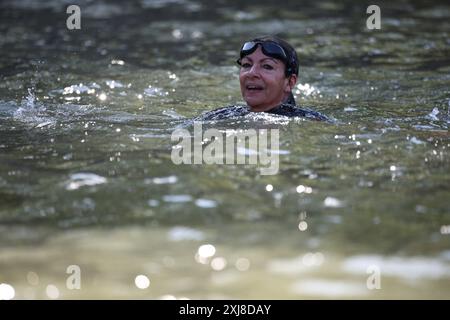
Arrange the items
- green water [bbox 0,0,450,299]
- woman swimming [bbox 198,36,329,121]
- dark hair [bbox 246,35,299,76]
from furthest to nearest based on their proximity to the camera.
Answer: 1. dark hair [bbox 246,35,299,76]
2. woman swimming [bbox 198,36,329,121]
3. green water [bbox 0,0,450,299]

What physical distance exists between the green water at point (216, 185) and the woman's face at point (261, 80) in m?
0.46

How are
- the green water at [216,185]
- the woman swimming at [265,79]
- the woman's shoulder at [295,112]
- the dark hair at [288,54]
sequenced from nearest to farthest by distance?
the green water at [216,185] < the woman's shoulder at [295,112] < the woman swimming at [265,79] < the dark hair at [288,54]

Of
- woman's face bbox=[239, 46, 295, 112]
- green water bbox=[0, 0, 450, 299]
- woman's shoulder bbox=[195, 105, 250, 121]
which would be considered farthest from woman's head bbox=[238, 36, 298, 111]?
green water bbox=[0, 0, 450, 299]

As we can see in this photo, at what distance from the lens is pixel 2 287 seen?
440 centimetres

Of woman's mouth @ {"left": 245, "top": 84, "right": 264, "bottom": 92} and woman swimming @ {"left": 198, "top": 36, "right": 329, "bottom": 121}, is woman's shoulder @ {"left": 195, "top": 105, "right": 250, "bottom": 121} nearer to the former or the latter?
woman swimming @ {"left": 198, "top": 36, "right": 329, "bottom": 121}

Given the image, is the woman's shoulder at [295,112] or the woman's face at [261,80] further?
the woman's face at [261,80]

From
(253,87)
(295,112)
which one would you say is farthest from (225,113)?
(295,112)

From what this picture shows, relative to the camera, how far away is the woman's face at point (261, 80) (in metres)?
8.55

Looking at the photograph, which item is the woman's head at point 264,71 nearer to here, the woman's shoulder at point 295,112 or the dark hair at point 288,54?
the dark hair at point 288,54

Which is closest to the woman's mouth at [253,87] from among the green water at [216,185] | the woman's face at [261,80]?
the woman's face at [261,80]

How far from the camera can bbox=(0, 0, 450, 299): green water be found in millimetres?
4496

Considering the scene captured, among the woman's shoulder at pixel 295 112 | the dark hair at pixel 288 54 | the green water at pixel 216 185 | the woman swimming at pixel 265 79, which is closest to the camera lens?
the green water at pixel 216 185

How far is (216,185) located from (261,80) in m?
2.78

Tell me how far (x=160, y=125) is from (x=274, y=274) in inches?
163
